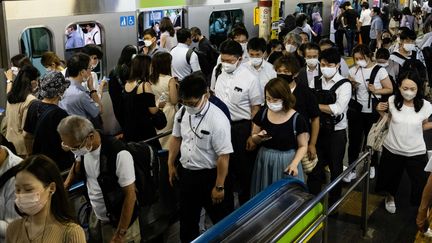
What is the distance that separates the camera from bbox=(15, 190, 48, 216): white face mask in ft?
7.90

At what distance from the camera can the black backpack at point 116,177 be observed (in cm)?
312

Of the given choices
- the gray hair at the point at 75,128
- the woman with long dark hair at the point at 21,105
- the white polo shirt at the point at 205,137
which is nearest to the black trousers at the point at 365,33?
the woman with long dark hair at the point at 21,105

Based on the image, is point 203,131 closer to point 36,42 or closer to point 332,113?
point 332,113

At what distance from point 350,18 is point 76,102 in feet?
36.3

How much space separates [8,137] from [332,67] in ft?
10.3

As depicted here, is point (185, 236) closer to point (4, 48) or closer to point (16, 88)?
point (16, 88)

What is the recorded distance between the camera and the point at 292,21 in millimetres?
11094

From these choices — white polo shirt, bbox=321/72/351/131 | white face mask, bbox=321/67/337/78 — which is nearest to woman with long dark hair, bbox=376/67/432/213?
white polo shirt, bbox=321/72/351/131

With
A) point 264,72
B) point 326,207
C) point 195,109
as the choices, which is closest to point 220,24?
point 264,72

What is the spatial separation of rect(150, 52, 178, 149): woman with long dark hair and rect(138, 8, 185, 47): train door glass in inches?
101

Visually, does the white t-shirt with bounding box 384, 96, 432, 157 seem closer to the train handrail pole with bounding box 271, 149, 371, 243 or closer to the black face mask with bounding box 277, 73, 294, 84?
the train handrail pole with bounding box 271, 149, 371, 243

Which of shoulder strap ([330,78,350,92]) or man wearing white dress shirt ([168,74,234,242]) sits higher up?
shoulder strap ([330,78,350,92])

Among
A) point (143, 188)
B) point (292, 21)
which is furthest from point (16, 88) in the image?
point (292, 21)

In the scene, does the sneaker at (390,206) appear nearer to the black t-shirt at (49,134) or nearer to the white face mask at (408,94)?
the white face mask at (408,94)
